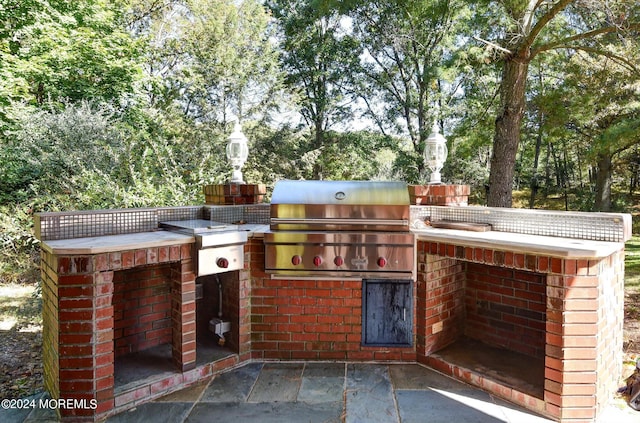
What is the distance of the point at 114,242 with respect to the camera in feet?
8.96

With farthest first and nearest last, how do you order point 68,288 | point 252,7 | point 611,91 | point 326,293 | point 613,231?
point 252,7 < point 611,91 < point 326,293 < point 613,231 < point 68,288

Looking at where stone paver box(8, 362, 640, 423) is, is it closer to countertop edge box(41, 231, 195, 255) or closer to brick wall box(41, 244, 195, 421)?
brick wall box(41, 244, 195, 421)

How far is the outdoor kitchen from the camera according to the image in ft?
8.37

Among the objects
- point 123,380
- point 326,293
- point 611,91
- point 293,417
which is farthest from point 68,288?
point 611,91

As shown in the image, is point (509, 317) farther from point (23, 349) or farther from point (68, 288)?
point (23, 349)

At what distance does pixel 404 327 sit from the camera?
340 centimetres

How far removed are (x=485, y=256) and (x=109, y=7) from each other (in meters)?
12.6

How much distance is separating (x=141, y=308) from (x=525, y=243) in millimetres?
3130

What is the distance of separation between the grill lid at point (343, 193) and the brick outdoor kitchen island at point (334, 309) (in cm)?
37

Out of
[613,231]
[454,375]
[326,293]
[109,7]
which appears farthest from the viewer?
[109,7]

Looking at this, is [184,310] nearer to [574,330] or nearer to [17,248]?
[574,330]

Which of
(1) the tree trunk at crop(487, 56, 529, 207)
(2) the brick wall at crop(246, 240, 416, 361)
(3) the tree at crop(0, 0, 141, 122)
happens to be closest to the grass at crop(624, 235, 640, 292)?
(1) the tree trunk at crop(487, 56, 529, 207)

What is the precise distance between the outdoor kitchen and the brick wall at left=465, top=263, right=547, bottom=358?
0.04 ft

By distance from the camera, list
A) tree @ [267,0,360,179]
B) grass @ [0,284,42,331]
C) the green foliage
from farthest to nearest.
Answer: tree @ [267,0,360,179], the green foliage, grass @ [0,284,42,331]
